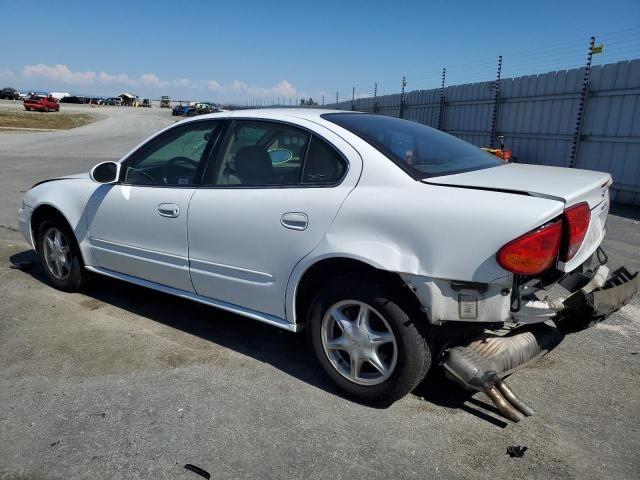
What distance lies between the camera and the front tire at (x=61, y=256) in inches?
177

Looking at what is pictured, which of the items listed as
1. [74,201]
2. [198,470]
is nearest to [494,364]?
[198,470]

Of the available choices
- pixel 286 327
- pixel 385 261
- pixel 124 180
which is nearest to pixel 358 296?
pixel 385 261

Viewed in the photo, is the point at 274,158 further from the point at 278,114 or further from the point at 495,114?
the point at 495,114

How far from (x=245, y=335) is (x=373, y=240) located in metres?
1.63

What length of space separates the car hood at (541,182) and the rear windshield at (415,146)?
0.13 m

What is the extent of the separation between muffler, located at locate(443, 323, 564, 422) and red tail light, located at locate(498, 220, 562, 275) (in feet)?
1.91

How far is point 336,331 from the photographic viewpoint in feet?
10.1

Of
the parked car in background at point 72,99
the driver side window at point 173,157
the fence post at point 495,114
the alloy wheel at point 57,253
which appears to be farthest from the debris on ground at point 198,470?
the parked car in background at point 72,99

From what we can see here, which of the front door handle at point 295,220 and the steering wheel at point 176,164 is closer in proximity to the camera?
the front door handle at point 295,220

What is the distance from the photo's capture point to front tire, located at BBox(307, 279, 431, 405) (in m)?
2.72

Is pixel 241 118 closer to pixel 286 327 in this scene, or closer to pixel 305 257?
pixel 305 257

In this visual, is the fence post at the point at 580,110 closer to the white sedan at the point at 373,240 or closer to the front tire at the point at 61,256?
the white sedan at the point at 373,240

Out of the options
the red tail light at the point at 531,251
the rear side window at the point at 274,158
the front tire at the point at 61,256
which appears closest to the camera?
the red tail light at the point at 531,251

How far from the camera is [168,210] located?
3633 millimetres
